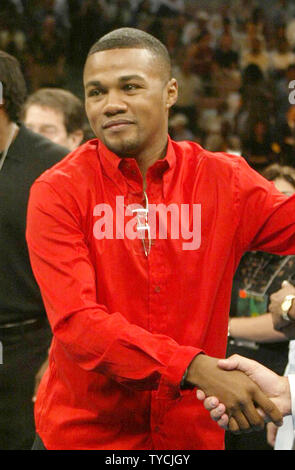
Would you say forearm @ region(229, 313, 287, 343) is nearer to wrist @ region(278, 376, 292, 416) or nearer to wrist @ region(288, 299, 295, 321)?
wrist @ region(288, 299, 295, 321)

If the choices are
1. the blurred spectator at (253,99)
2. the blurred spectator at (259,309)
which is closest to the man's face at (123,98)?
the blurred spectator at (259,309)

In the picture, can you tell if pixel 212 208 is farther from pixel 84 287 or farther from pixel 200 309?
pixel 84 287

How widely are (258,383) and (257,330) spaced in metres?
0.82

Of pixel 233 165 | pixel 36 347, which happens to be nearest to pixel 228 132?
pixel 36 347

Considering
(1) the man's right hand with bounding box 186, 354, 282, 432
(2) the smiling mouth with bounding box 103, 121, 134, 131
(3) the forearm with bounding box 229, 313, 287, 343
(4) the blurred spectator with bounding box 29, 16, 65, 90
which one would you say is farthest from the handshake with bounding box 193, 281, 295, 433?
(4) the blurred spectator with bounding box 29, 16, 65, 90

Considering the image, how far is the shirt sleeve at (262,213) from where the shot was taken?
162cm

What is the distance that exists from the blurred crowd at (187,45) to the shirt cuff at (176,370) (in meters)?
4.91

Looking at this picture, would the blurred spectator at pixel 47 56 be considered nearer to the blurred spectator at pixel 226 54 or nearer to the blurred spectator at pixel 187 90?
the blurred spectator at pixel 187 90

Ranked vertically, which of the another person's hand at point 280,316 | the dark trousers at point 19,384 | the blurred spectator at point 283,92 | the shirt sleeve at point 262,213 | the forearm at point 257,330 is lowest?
the dark trousers at point 19,384

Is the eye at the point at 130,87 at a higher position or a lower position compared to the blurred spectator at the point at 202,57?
lower

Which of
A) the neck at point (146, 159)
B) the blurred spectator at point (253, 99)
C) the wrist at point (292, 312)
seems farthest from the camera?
the blurred spectator at point (253, 99)

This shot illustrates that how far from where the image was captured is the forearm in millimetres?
2525

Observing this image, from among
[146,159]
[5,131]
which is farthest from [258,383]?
[5,131]
